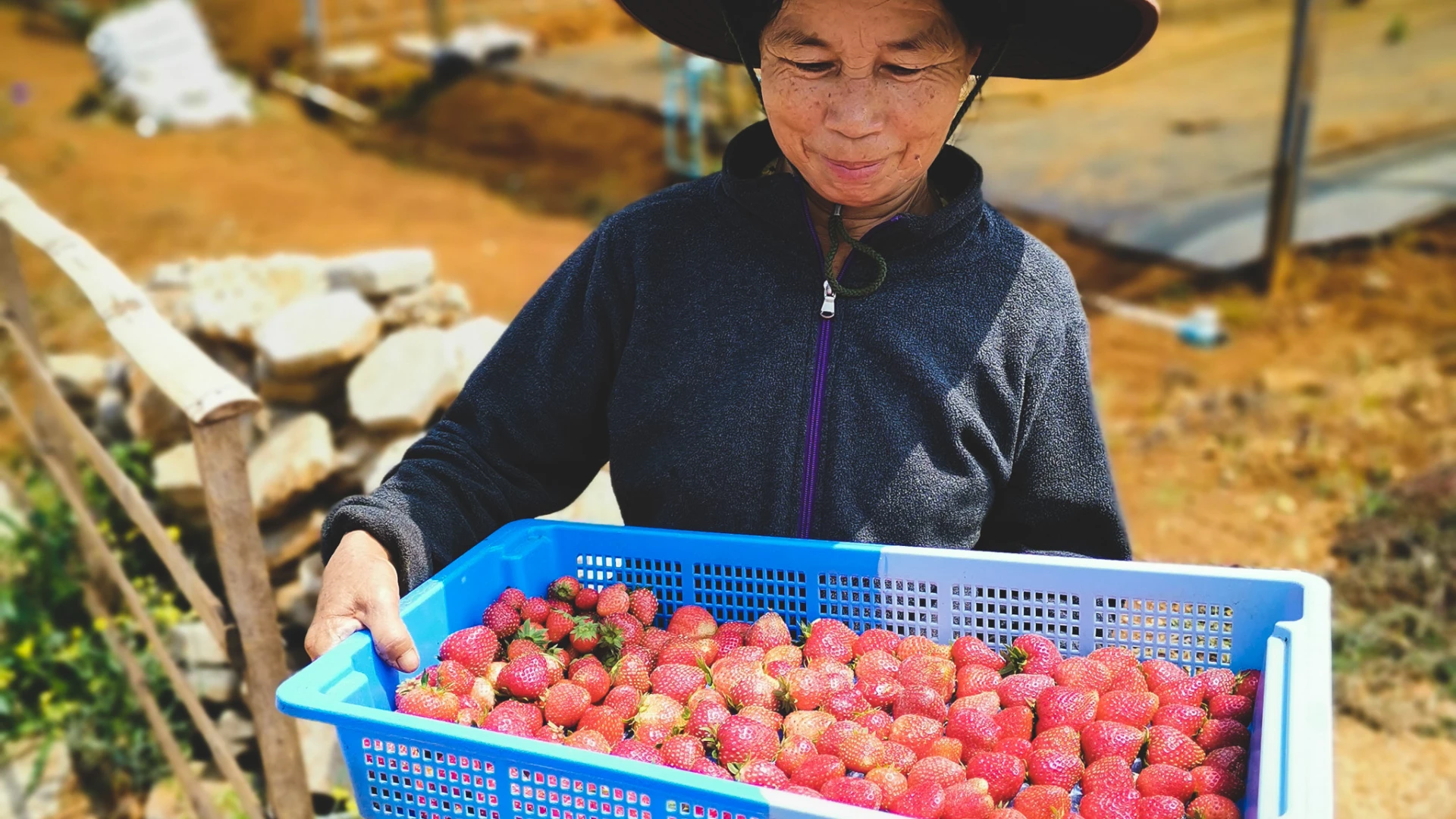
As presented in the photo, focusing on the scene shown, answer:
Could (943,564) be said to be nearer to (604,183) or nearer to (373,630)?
(373,630)

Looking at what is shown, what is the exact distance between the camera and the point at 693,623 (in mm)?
1723

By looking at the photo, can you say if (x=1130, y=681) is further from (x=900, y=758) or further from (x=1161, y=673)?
(x=900, y=758)

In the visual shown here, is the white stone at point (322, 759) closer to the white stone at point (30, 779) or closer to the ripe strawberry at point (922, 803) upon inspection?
the white stone at point (30, 779)

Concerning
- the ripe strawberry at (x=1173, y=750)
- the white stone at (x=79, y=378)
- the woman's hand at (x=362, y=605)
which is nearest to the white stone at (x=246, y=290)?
the white stone at (x=79, y=378)

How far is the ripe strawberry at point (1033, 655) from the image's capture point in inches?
64.0

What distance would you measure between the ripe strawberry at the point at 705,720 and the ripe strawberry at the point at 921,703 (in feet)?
0.51

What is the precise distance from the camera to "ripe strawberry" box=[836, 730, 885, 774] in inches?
58.6

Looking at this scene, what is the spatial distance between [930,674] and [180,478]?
3113 mm

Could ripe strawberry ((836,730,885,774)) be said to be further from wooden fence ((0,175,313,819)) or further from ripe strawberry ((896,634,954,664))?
wooden fence ((0,175,313,819))

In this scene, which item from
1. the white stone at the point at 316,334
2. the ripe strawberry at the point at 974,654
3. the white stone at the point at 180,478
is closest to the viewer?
the ripe strawberry at the point at 974,654

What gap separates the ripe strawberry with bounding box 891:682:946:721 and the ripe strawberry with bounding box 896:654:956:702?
1 cm

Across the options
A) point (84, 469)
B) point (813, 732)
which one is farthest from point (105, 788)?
point (813, 732)

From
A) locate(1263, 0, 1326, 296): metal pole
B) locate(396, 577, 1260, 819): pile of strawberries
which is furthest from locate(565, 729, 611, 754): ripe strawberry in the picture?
locate(1263, 0, 1326, 296): metal pole

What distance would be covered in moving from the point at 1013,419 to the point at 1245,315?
17.1ft
